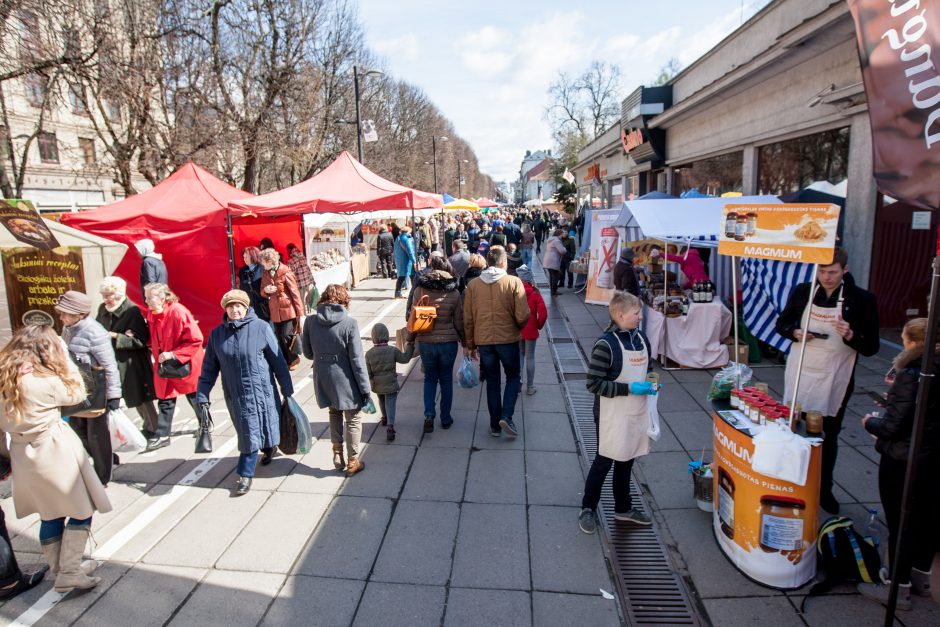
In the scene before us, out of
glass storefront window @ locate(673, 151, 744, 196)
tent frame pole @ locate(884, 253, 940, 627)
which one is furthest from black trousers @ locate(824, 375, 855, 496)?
glass storefront window @ locate(673, 151, 744, 196)

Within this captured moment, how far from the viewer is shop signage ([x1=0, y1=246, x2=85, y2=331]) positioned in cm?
623

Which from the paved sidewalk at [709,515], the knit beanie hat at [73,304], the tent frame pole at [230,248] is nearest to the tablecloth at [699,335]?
the paved sidewalk at [709,515]

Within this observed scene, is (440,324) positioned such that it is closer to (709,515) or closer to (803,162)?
(709,515)

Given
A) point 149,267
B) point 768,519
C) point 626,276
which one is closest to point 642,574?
point 768,519

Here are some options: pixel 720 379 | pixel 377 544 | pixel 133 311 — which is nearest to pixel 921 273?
pixel 720 379

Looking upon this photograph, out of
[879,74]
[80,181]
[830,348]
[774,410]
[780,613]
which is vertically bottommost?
[780,613]

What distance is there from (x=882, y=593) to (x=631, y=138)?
55.2 feet

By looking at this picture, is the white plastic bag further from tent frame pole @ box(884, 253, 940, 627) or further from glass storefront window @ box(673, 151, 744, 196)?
glass storefront window @ box(673, 151, 744, 196)

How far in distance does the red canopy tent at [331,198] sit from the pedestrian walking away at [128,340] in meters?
3.85

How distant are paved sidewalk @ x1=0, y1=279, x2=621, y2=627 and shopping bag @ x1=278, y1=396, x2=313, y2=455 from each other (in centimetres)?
26

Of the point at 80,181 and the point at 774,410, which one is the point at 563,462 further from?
the point at 80,181

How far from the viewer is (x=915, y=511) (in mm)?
3047

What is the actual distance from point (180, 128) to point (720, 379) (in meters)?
16.5

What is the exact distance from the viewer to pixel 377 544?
3.85 m
